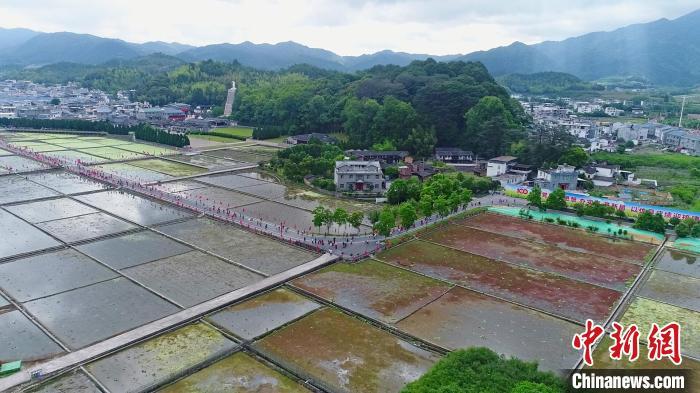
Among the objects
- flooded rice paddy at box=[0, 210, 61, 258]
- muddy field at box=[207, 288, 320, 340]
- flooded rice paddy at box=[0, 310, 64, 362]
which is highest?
flooded rice paddy at box=[0, 210, 61, 258]

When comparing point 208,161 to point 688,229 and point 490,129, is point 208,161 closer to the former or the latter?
point 490,129

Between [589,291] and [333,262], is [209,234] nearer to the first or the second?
[333,262]

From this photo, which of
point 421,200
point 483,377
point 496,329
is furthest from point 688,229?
point 483,377

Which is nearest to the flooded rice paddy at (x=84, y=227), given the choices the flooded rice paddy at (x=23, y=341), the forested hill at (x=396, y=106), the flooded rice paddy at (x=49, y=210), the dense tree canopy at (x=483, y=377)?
the flooded rice paddy at (x=49, y=210)

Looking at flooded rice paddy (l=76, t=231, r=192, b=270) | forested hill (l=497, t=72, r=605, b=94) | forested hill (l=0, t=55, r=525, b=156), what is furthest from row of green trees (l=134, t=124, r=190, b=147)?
forested hill (l=497, t=72, r=605, b=94)

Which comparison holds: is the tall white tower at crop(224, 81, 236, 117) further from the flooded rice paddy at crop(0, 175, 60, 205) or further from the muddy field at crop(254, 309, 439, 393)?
the muddy field at crop(254, 309, 439, 393)
